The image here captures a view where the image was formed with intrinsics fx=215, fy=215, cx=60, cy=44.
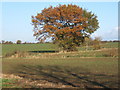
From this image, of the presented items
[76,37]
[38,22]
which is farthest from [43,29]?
[76,37]

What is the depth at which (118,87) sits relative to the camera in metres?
10.5

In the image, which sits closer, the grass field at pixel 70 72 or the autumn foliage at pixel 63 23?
the grass field at pixel 70 72

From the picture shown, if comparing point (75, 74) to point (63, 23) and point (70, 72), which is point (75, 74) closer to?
point (70, 72)

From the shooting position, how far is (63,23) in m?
47.1

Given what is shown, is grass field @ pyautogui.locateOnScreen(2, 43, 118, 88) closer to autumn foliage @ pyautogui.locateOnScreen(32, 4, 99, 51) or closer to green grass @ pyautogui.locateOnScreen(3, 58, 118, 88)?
green grass @ pyautogui.locateOnScreen(3, 58, 118, 88)

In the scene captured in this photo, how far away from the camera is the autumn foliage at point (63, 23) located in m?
45.2

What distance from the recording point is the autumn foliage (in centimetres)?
4516

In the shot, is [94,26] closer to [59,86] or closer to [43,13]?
[43,13]

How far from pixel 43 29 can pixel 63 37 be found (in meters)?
4.87

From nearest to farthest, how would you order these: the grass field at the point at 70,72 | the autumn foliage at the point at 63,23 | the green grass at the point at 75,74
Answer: the grass field at the point at 70,72, the green grass at the point at 75,74, the autumn foliage at the point at 63,23

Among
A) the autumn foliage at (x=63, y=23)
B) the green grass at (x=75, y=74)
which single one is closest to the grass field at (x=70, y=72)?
the green grass at (x=75, y=74)

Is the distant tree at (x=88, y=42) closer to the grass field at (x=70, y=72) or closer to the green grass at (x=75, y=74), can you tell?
the grass field at (x=70, y=72)

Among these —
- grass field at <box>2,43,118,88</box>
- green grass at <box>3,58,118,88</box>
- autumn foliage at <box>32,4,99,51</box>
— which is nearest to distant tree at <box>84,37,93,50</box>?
autumn foliage at <box>32,4,99,51</box>

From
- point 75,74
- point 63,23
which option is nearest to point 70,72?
point 75,74
